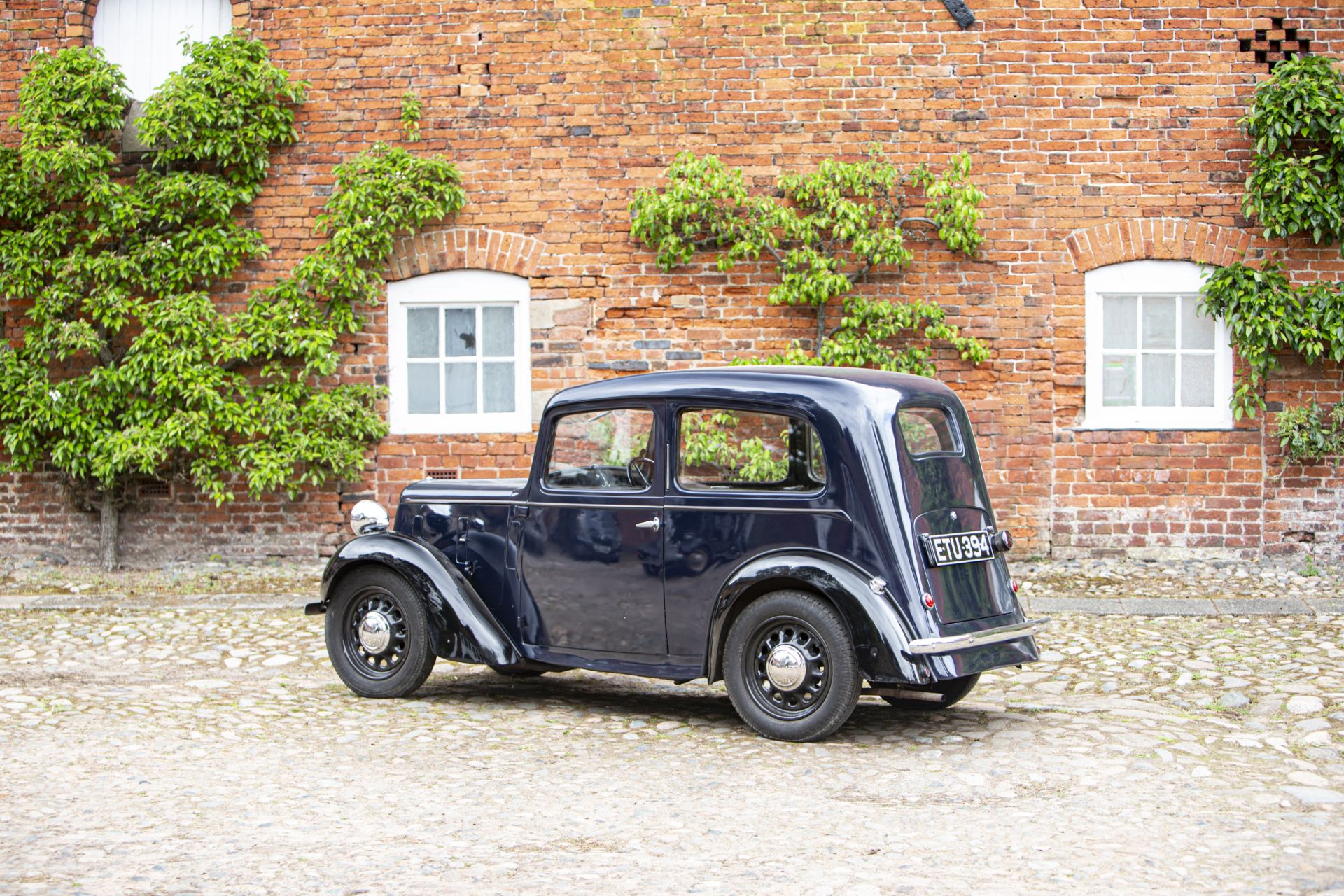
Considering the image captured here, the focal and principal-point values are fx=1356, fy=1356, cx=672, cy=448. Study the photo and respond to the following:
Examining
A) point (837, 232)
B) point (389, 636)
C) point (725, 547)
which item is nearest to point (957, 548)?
point (725, 547)

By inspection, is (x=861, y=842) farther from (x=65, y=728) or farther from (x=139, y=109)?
(x=139, y=109)

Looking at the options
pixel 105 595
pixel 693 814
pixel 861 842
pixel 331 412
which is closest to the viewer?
pixel 861 842

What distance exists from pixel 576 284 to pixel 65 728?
5929 mm

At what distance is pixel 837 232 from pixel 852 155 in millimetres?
755

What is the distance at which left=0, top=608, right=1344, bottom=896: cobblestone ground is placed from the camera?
3.87m

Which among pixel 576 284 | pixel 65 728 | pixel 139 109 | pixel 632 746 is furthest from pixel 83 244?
pixel 632 746

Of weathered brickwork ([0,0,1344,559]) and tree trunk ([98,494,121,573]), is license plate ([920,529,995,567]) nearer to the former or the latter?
weathered brickwork ([0,0,1344,559])

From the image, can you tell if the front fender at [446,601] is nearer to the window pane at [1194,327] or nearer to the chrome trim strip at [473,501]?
the chrome trim strip at [473,501]

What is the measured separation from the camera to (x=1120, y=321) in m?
10.7

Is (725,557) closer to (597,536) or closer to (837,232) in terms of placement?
(597,536)

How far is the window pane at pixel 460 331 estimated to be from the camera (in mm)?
11062

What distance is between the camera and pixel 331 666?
742 cm

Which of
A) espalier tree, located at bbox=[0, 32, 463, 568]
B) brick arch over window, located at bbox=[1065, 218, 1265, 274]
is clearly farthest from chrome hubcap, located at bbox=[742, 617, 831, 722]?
brick arch over window, located at bbox=[1065, 218, 1265, 274]

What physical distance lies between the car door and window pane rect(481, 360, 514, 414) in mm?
4792
